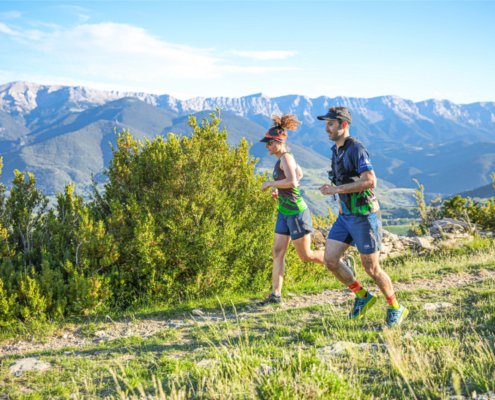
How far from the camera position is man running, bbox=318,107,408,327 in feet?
17.1

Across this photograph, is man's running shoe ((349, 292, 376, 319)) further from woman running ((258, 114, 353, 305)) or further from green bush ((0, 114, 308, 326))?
green bush ((0, 114, 308, 326))

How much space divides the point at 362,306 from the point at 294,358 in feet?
8.03

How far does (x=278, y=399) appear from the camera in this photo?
315 cm

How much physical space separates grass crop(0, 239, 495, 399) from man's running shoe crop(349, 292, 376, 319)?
4.8 inches

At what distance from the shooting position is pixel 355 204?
5.39 m

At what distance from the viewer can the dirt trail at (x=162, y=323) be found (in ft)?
19.1

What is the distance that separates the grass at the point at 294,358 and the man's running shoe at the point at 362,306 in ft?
0.40

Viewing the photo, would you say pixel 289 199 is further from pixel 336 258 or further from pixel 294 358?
pixel 294 358

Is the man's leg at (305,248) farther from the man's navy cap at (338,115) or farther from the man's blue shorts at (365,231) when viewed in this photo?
the man's navy cap at (338,115)

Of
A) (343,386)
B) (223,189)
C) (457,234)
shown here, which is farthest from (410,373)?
(457,234)

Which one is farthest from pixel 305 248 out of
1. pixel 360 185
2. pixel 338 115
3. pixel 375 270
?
pixel 338 115

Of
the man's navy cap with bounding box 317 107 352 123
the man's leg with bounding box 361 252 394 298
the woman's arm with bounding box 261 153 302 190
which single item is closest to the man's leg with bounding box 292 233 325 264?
the woman's arm with bounding box 261 153 302 190

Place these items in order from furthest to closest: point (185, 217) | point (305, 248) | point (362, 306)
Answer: point (185, 217) → point (305, 248) → point (362, 306)

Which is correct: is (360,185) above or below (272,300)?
above
